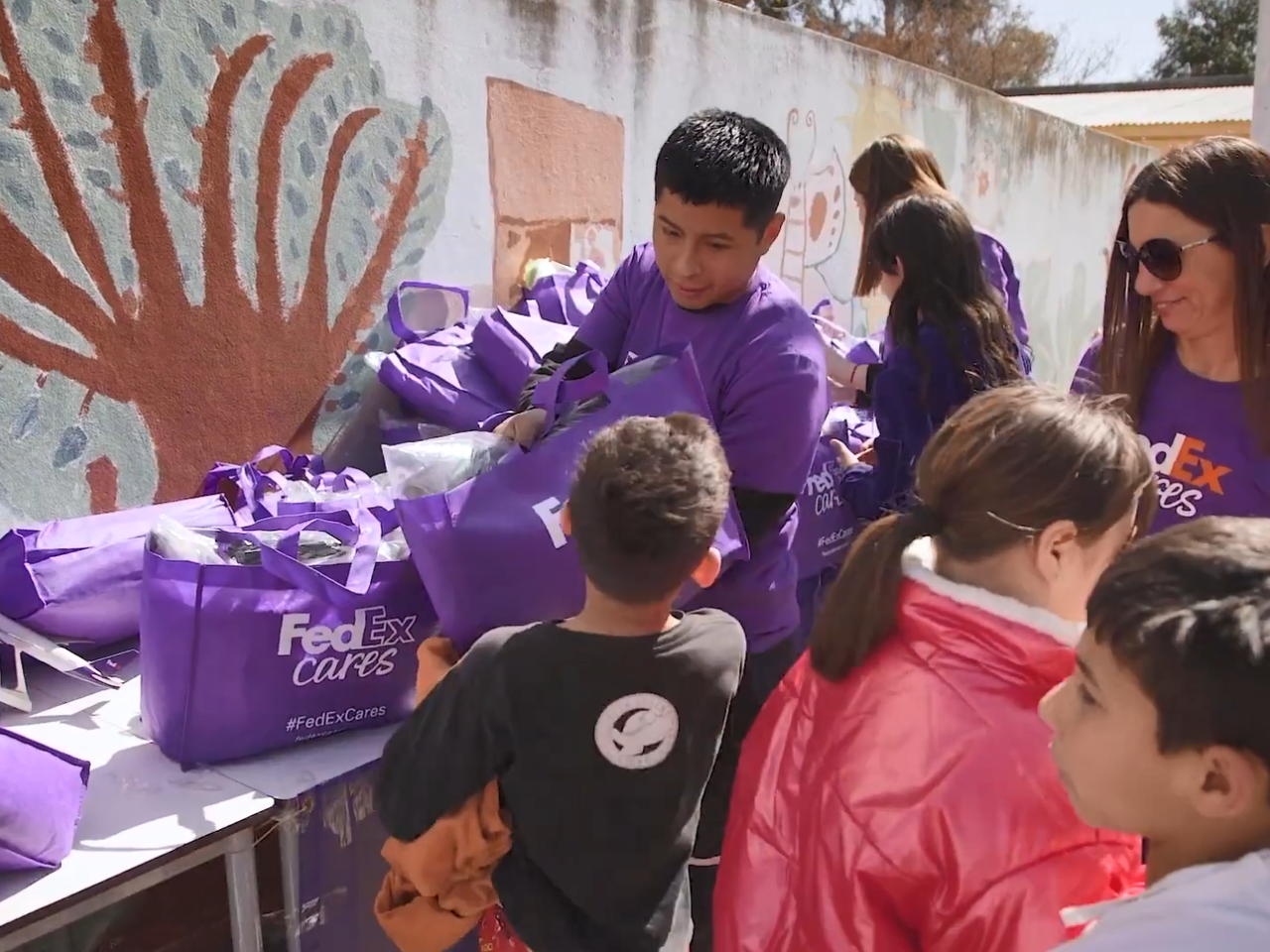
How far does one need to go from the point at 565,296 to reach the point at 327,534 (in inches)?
63.8

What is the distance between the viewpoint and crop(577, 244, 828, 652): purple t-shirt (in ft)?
6.24

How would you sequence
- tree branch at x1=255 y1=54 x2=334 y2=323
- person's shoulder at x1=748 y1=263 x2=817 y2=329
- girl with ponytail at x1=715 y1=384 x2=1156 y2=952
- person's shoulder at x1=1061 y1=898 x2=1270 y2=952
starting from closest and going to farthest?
person's shoulder at x1=1061 y1=898 x2=1270 y2=952 < girl with ponytail at x1=715 y1=384 x2=1156 y2=952 < person's shoulder at x1=748 y1=263 x2=817 y2=329 < tree branch at x1=255 y1=54 x2=334 y2=323

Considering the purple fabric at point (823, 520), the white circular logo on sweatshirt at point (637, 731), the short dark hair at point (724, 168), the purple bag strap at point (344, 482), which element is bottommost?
the purple fabric at point (823, 520)

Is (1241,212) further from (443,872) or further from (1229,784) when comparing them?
(443,872)

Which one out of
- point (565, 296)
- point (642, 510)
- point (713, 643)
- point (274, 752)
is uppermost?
point (565, 296)

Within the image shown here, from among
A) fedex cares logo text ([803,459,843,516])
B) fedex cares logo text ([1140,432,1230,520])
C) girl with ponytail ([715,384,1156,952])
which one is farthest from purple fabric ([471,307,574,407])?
girl with ponytail ([715,384,1156,952])

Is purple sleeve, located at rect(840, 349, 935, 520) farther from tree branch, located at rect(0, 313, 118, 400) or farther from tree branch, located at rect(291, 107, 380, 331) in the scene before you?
tree branch, located at rect(0, 313, 118, 400)

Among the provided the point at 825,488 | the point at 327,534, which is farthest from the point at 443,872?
the point at 825,488

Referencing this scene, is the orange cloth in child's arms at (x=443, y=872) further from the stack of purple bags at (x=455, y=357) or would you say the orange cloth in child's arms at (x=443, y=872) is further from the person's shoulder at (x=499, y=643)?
the stack of purple bags at (x=455, y=357)

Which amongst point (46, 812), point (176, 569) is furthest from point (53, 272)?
point (46, 812)

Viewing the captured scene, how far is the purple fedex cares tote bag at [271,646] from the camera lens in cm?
179

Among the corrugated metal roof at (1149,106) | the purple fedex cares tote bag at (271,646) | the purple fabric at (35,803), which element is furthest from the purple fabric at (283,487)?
the corrugated metal roof at (1149,106)

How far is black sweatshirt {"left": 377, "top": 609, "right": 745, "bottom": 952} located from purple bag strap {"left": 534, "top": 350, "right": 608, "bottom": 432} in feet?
1.66

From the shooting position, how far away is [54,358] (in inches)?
98.1
